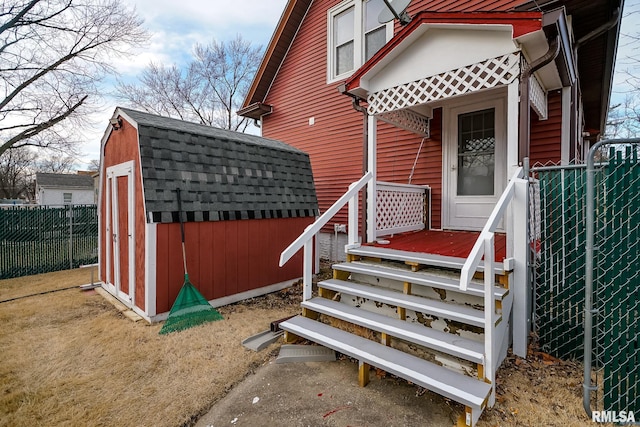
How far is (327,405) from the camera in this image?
7.82 feet

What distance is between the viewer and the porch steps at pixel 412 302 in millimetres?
2564

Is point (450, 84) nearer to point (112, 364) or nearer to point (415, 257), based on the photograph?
point (415, 257)

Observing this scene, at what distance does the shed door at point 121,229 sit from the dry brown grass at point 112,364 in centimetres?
43

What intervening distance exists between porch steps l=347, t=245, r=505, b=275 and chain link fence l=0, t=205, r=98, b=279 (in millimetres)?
7389

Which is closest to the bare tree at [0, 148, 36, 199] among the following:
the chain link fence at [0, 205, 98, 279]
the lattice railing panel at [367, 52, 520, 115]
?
the chain link fence at [0, 205, 98, 279]

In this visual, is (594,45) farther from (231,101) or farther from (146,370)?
(231,101)

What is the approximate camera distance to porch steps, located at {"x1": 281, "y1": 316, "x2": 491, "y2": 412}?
2.05 m

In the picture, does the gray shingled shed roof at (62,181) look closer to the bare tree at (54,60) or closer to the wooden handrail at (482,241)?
the bare tree at (54,60)

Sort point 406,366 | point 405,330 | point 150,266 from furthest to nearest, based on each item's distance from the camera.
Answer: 1. point 150,266
2. point 405,330
3. point 406,366

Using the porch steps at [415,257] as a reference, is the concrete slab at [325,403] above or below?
below

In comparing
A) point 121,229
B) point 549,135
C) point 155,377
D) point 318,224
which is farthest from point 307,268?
point 549,135

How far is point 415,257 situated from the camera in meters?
3.42

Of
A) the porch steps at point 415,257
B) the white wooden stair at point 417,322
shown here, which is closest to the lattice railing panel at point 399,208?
the porch steps at point 415,257

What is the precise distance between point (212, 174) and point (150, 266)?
5.22 feet
